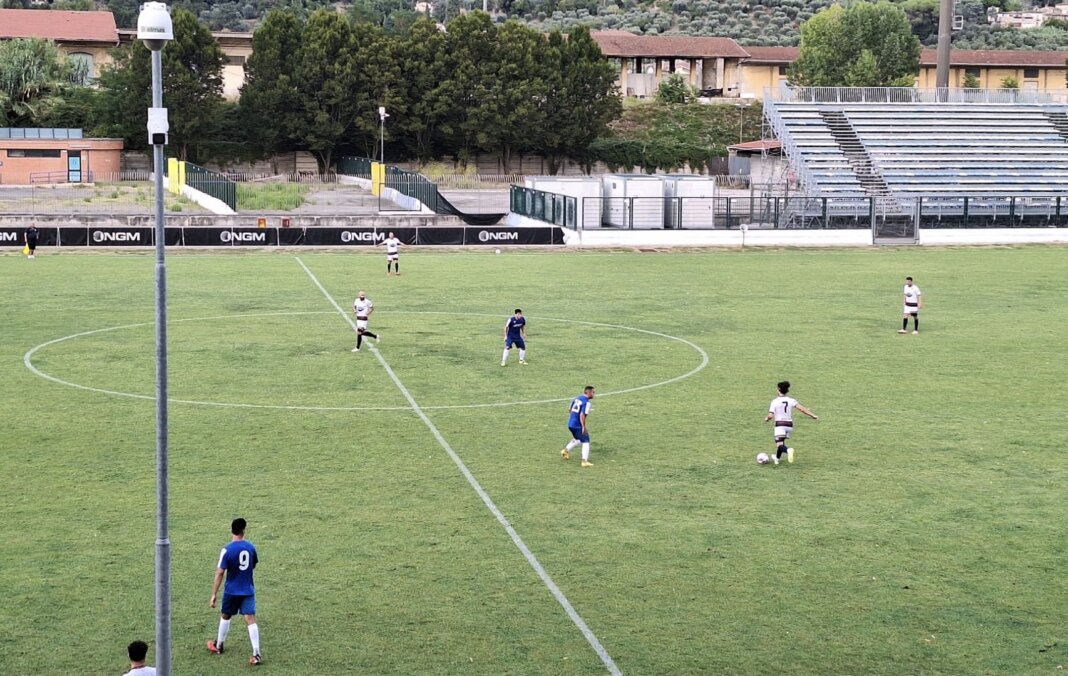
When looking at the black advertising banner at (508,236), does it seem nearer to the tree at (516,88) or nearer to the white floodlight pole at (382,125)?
the white floodlight pole at (382,125)

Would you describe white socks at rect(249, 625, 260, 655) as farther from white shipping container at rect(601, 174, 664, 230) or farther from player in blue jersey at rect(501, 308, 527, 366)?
white shipping container at rect(601, 174, 664, 230)

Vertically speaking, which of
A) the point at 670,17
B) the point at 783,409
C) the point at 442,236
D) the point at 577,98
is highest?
the point at 670,17

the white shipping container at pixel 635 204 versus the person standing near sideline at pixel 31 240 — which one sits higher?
the white shipping container at pixel 635 204

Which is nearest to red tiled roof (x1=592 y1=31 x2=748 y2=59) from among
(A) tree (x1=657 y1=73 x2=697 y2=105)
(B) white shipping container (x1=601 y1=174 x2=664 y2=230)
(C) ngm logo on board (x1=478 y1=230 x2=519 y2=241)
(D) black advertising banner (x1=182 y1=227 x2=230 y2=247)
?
(A) tree (x1=657 y1=73 x2=697 y2=105)

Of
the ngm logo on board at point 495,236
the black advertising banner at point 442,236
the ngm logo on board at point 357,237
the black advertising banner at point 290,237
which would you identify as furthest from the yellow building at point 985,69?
the black advertising banner at point 290,237

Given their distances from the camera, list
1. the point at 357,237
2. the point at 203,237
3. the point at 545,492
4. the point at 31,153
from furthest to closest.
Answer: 1. the point at 31,153
2. the point at 357,237
3. the point at 203,237
4. the point at 545,492

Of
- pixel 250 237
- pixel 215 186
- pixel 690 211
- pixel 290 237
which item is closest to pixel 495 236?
pixel 290 237

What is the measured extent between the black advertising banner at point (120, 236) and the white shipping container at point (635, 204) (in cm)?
2153

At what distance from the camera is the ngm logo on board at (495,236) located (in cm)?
6302

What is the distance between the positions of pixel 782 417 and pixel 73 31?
113 meters

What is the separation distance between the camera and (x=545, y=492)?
20.8m

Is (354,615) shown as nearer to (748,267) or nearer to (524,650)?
(524,650)

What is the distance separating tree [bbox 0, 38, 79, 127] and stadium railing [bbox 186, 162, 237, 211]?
3092cm

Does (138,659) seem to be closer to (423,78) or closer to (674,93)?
(423,78)
